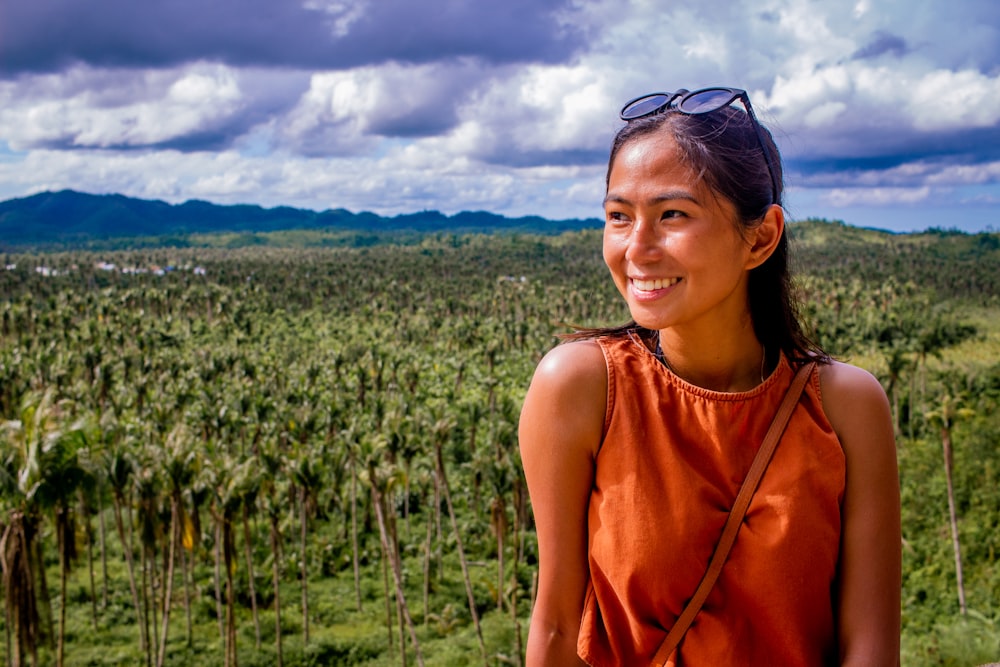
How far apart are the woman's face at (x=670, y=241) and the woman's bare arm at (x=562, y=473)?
0.24 metres

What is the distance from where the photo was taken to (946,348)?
78.7 metres

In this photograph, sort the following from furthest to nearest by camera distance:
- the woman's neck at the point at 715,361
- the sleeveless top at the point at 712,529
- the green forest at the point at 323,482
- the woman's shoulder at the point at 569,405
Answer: the green forest at the point at 323,482, the woman's neck at the point at 715,361, the woman's shoulder at the point at 569,405, the sleeveless top at the point at 712,529

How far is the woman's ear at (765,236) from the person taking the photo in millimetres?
2340

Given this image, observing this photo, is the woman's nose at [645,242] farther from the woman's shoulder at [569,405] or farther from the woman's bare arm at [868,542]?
the woman's bare arm at [868,542]

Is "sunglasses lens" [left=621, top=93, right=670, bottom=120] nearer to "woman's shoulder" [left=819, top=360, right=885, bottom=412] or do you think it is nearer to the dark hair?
the dark hair

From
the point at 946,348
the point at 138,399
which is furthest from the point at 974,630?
the point at 946,348

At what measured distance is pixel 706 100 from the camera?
2361mm

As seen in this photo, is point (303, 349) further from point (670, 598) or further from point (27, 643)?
point (670, 598)

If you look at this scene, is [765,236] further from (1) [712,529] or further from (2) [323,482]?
(2) [323,482]

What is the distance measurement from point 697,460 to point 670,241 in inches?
23.4

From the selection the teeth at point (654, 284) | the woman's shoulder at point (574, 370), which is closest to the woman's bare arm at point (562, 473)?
the woman's shoulder at point (574, 370)

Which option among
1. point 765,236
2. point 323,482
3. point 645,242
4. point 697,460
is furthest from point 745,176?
point 323,482

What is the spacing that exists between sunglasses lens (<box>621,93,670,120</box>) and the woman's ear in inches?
17.3

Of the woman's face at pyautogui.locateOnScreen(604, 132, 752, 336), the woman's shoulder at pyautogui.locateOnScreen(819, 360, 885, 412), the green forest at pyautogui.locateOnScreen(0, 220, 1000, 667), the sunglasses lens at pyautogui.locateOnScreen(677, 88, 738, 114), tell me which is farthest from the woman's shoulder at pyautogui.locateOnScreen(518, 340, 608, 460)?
the sunglasses lens at pyautogui.locateOnScreen(677, 88, 738, 114)
